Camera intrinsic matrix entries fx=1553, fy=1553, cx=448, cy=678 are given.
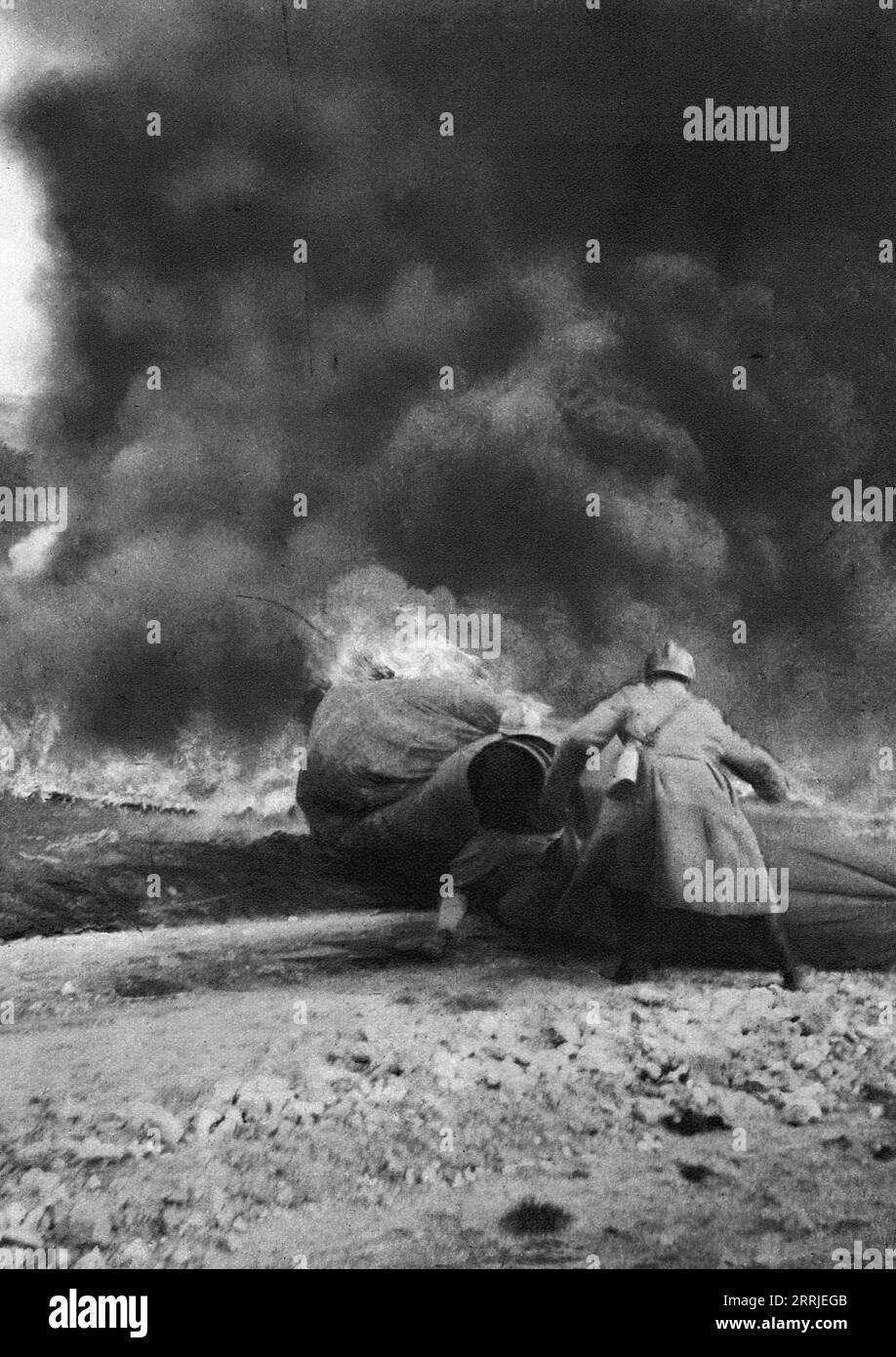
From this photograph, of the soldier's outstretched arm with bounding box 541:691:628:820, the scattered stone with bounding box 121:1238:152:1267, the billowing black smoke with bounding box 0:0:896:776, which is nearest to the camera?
the scattered stone with bounding box 121:1238:152:1267

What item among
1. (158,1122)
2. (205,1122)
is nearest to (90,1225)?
(158,1122)

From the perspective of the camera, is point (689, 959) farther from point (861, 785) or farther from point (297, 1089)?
point (297, 1089)

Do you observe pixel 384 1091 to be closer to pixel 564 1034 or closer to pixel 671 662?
pixel 564 1034

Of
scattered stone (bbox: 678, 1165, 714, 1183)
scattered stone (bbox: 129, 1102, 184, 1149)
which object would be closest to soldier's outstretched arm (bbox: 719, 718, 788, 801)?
scattered stone (bbox: 678, 1165, 714, 1183)

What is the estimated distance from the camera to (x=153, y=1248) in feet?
31.9

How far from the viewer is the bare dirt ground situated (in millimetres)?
9758

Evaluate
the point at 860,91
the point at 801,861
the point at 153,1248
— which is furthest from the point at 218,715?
the point at 860,91

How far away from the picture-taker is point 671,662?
11.1m

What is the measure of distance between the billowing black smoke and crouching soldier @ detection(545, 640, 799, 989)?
0.26m

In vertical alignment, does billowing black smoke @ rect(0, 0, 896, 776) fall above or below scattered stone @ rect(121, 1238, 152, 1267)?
above

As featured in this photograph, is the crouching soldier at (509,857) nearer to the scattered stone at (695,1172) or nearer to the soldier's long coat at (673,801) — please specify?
the soldier's long coat at (673,801)

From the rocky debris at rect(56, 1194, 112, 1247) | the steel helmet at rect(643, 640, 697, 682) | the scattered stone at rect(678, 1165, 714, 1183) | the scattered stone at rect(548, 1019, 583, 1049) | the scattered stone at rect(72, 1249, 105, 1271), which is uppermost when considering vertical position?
the steel helmet at rect(643, 640, 697, 682)

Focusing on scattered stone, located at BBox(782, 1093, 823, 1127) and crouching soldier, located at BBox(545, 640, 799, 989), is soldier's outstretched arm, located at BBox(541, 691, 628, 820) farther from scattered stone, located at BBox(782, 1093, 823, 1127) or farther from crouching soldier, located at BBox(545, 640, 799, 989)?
→ scattered stone, located at BBox(782, 1093, 823, 1127)

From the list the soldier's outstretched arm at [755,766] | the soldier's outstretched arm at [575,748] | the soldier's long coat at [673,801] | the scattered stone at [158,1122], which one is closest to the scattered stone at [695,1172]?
the soldier's long coat at [673,801]
